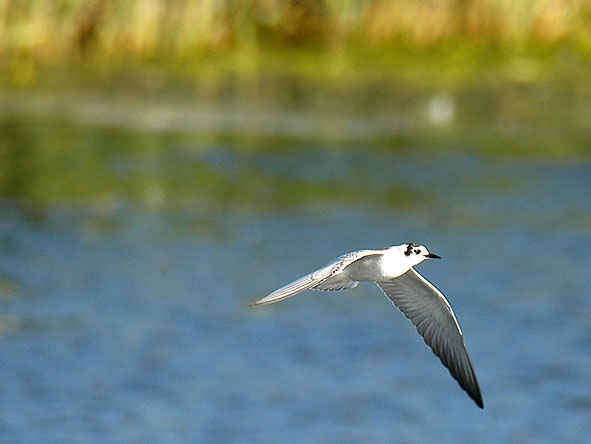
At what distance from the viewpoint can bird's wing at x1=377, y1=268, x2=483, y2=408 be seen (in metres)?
6.81

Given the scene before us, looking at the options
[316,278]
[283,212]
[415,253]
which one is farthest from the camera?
[283,212]

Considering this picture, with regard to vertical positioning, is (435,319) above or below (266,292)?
below

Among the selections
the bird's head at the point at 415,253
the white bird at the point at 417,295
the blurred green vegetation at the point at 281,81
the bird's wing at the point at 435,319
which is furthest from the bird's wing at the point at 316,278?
the blurred green vegetation at the point at 281,81

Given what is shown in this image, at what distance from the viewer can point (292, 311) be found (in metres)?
10.5

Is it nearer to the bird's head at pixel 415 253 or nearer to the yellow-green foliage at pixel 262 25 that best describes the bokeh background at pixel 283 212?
the yellow-green foliage at pixel 262 25

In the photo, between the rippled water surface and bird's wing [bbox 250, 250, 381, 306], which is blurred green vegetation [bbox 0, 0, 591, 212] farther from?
bird's wing [bbox 250, 250, 381, 306]

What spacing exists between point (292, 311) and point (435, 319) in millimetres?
3648

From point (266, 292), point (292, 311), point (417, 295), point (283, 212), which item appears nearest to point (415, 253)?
point (417, 295)

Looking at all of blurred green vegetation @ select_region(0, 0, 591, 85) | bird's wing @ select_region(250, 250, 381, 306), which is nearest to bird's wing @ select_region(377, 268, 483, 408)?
bird's wing @ select_region(250, 250, 381, 306)

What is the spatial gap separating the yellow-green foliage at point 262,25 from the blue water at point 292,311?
9.36 ft

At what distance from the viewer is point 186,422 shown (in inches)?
316

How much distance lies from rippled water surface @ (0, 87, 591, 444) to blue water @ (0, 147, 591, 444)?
2cm

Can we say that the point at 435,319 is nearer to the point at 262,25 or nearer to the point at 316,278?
the point at 316,278

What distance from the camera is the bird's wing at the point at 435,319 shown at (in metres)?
6.81
